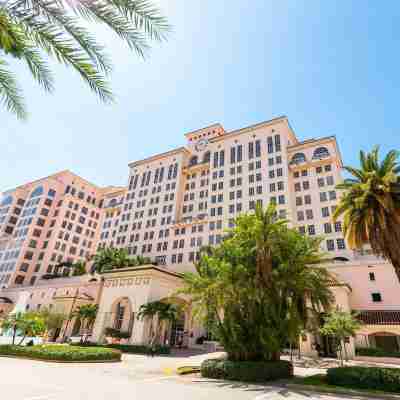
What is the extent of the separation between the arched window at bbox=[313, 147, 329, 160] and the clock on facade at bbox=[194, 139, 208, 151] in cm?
2744

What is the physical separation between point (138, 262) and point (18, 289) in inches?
1292

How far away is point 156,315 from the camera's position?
119 ft

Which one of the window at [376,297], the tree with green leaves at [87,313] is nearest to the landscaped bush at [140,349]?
the tree with green leaves at [87,313]

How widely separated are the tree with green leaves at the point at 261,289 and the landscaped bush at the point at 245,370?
786 mm

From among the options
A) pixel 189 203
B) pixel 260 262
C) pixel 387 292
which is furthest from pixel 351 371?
pixel 189 203

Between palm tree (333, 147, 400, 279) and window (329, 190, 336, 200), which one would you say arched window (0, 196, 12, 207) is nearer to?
window (329, 190, 336, 200)

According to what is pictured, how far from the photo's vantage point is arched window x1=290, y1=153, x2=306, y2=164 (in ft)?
183

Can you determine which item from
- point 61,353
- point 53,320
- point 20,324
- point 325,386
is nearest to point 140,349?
point 20,324

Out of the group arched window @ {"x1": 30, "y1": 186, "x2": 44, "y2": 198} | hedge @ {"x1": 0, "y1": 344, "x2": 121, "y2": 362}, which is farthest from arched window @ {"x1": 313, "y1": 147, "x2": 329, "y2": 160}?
arched window @ {"x1": 30, "y1": 186, "x2": 44, "y2": 198}

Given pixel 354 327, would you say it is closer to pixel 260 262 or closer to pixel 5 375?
pixel 260 262

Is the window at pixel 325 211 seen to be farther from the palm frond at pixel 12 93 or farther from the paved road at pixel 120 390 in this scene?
the palm frond at pixel 12 93

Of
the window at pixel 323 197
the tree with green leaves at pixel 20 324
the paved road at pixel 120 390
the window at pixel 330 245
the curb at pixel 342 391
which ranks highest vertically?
the window at pixel 323 197

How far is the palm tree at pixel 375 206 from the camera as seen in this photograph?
17594mm

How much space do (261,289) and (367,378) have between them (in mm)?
6512
